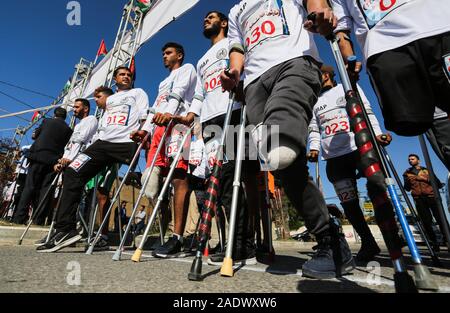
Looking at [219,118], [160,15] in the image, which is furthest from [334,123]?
[160,15]

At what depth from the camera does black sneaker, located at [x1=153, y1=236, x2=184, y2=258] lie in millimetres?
2752

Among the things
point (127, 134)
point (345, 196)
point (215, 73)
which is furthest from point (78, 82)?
point (345, 196)

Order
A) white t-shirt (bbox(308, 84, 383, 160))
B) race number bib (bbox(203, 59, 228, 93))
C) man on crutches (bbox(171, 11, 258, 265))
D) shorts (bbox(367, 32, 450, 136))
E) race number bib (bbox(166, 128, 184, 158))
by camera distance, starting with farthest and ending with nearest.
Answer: race number bib (bbox(166, 128, 184, 158)) < white t-shirt (bbox(308, 84, 383, 160)) < race number bib (bbox(203, 59, 228, 93)) < man on crutches (bbox(171, 11, 258, 265)) < shorts (bbox(367, 32, 450, 136))

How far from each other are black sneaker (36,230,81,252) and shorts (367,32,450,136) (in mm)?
3188

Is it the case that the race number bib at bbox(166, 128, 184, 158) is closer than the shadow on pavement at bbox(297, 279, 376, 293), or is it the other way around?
the shadow on pavement at bbox(297, 279, 376, 293)

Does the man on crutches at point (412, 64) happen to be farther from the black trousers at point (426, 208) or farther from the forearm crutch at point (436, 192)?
the black trousers at point (426, 208)

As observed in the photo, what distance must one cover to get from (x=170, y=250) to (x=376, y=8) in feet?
8.39

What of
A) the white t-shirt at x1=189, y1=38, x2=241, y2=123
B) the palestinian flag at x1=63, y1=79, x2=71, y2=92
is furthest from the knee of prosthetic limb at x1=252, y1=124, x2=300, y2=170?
the palestinian flag at x1=63, y1=79, x2=71, y2=92

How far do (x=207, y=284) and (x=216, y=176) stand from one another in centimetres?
68

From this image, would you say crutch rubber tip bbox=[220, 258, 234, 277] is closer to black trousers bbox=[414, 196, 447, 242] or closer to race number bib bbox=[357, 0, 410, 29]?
race number bib bbox=[357, 0, 410, 29]

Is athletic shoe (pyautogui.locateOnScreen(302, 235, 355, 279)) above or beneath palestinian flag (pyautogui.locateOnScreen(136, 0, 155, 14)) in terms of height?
beneath
